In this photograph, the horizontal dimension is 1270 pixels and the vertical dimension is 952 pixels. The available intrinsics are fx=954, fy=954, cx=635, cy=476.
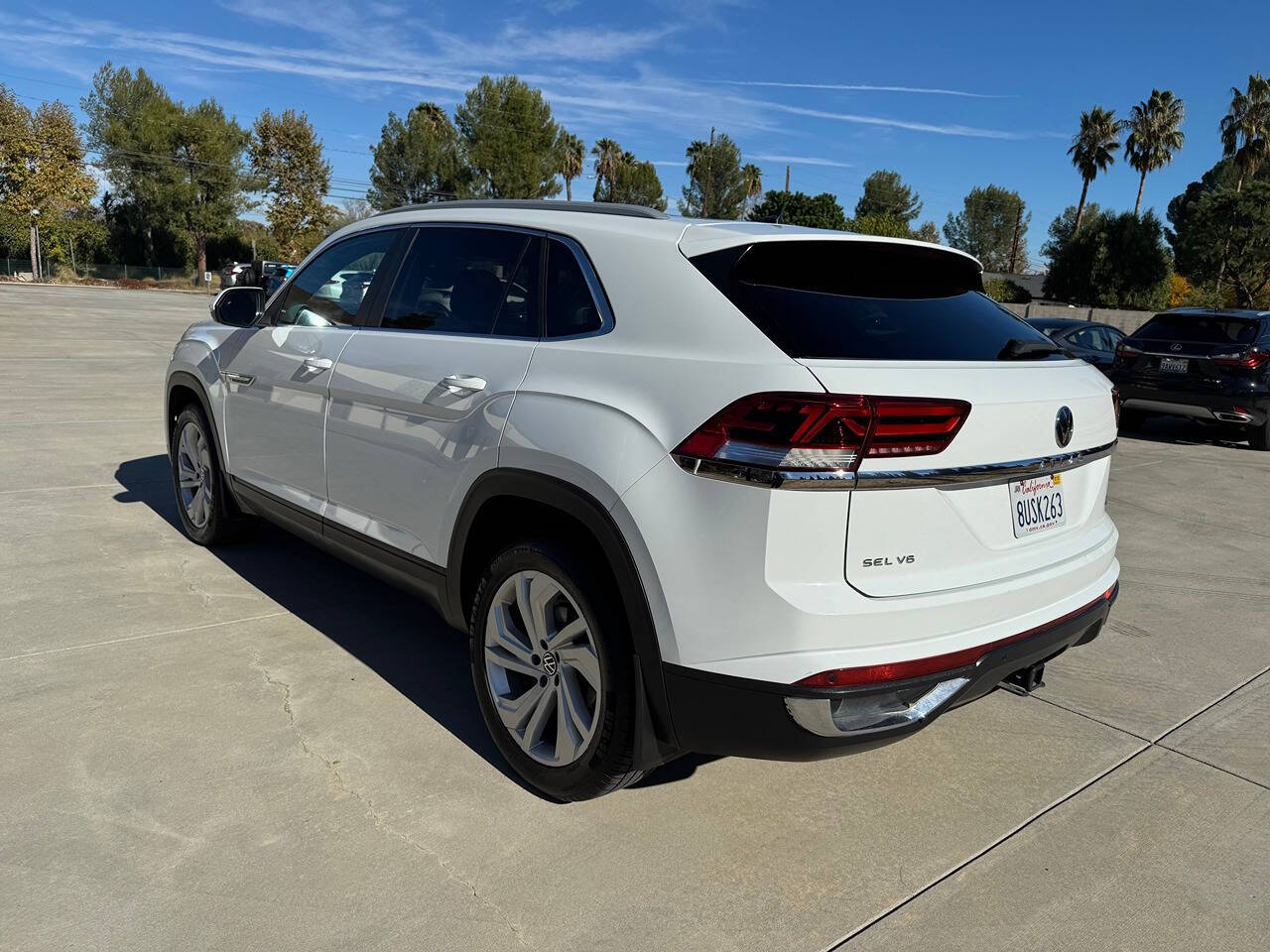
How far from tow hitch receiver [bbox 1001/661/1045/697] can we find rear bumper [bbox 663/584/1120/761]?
11.6 inches

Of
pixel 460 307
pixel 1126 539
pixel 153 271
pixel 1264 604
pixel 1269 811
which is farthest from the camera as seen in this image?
pixel 153 271

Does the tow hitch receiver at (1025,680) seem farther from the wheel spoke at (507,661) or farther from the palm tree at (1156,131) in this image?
the palm tree at (1156,131)

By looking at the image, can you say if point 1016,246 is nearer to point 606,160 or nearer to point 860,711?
point 606,160

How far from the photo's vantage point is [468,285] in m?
3.34

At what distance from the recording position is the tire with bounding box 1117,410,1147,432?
1218 centimetres

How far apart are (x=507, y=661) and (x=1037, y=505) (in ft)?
5.39

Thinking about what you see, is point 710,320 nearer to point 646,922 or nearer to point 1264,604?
point 646,922

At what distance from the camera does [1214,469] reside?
9.88m

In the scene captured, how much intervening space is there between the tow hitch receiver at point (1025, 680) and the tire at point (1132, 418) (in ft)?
33.8

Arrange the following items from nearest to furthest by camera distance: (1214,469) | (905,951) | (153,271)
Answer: (905,951) < (1214,469) < (153,271)

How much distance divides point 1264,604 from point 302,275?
5300mm

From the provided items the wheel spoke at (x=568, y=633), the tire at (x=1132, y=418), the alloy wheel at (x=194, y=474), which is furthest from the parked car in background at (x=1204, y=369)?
the wheel spoke at (x=568, y=633)

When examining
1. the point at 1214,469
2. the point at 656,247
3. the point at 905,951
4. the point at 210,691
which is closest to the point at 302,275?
the point at 210,691

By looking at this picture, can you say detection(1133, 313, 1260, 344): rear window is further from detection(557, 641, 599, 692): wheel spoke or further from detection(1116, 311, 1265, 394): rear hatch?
detection(557, 641, 599, 692): wheel spoke
